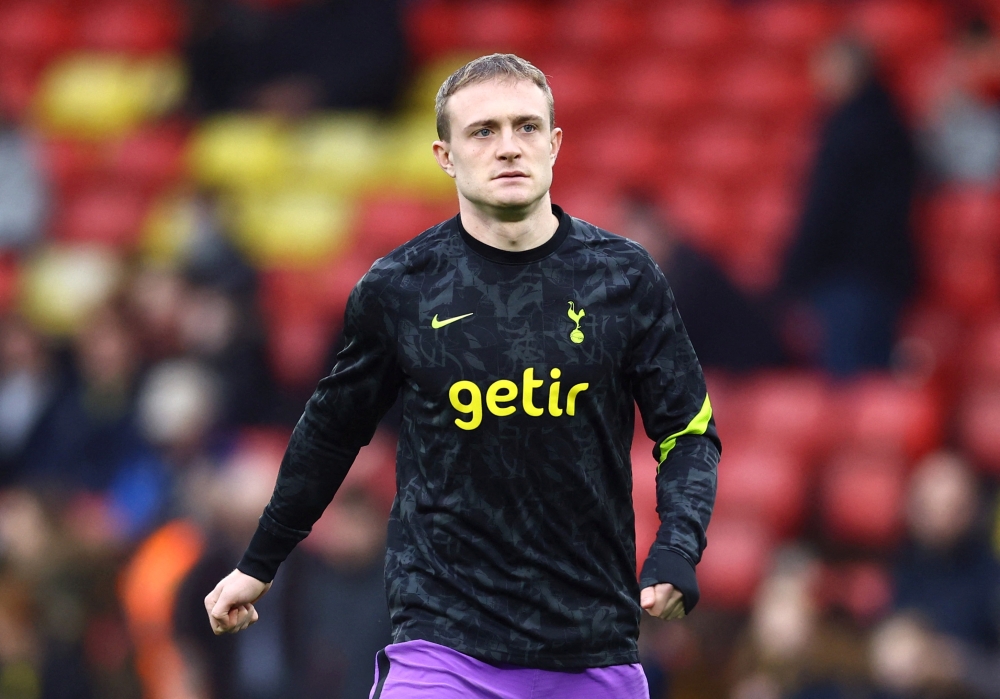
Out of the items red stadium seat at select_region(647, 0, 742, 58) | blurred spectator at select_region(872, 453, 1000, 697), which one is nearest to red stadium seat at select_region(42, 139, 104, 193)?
red stadium seat at select_region(647, 0, 742, 58)

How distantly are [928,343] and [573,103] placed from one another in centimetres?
350

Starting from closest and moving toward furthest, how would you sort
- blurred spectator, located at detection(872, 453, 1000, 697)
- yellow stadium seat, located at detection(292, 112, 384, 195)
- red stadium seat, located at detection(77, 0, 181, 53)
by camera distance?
blurred spectator, located at detection(872, 453, 1000, 697)
yellow stadium seat, located at detection(292, 112, 384, 195)
red stadium seat, located at detection(77, 0, 181, 53)

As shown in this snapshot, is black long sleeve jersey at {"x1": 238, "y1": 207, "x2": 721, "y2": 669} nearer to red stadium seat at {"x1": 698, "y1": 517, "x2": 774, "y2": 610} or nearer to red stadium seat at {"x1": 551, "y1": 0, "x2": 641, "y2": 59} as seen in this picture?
Answer: red stadium seat at {"x1": 698, "y1": 517, "x2": 774, "y2": 610}

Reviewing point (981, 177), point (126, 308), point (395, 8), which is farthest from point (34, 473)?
point (981, 177)

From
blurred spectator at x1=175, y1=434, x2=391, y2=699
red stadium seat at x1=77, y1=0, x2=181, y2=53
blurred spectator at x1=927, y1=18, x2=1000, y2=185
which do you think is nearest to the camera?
blurred spectator at x1=175, y1=434, x2=391, y2=699

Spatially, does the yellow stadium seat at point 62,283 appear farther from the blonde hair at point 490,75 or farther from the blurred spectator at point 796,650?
the blonde hair at point 490,75

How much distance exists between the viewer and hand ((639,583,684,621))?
333 cm

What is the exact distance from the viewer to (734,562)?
25.0 ft

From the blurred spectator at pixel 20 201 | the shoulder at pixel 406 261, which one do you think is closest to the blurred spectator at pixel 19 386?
the blurred spectator at pixel 20 201

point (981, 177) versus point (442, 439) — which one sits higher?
point (981, 177)

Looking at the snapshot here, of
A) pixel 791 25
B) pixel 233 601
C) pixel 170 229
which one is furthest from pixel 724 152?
pixel 233 601

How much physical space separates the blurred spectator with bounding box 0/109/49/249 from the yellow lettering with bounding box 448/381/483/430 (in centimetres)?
881

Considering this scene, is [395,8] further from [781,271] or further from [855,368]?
[855,368]

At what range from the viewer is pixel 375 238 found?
416 inches
